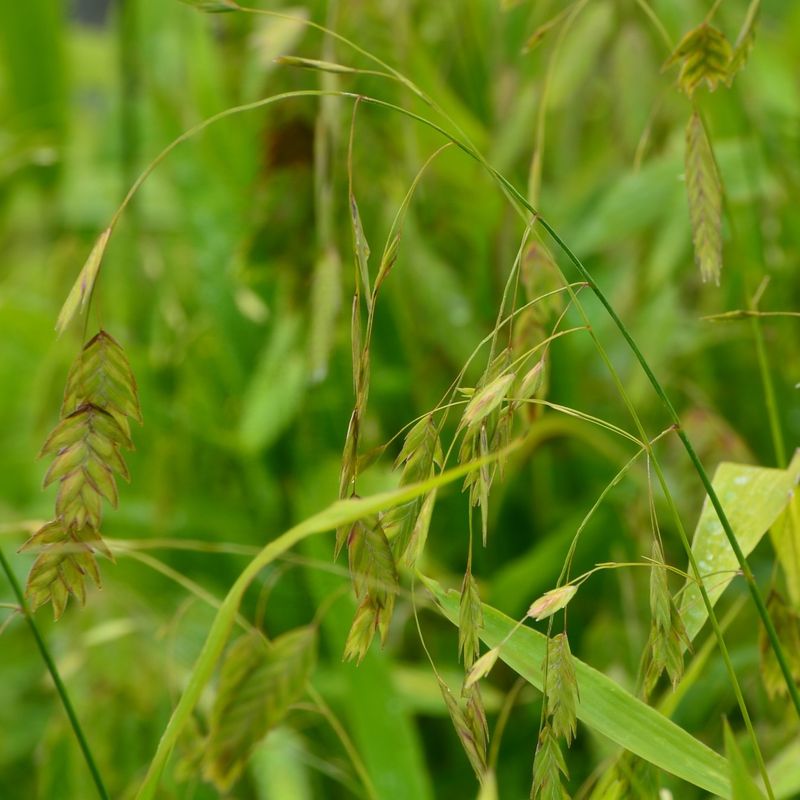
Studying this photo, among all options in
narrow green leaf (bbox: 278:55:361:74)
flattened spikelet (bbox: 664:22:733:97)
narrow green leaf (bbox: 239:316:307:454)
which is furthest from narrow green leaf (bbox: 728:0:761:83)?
narrow green leaf (bbox: 239:316:307:454)

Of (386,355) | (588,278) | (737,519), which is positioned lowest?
(386,355)

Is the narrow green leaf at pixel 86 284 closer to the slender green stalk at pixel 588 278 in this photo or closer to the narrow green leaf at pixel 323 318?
the slender green stalk at pixel 588 278

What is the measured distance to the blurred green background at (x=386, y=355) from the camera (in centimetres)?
73

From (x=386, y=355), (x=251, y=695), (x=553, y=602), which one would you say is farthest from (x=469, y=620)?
(x=386, y=355)

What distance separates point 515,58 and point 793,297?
35 cm

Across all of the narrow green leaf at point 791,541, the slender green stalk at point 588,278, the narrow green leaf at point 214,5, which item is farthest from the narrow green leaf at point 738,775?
the narrow green leaf at point 214,5

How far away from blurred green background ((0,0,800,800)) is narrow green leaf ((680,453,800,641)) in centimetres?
25

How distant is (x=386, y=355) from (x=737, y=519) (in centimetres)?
57

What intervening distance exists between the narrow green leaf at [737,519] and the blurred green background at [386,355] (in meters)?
0.25

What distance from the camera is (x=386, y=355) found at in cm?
99

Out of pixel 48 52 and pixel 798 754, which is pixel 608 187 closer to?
pixel 798 754

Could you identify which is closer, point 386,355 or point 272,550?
point 272,550

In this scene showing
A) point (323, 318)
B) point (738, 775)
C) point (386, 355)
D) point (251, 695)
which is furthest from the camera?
point (386, 355)

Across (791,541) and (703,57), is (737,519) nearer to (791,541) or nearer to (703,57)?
(791,541)
